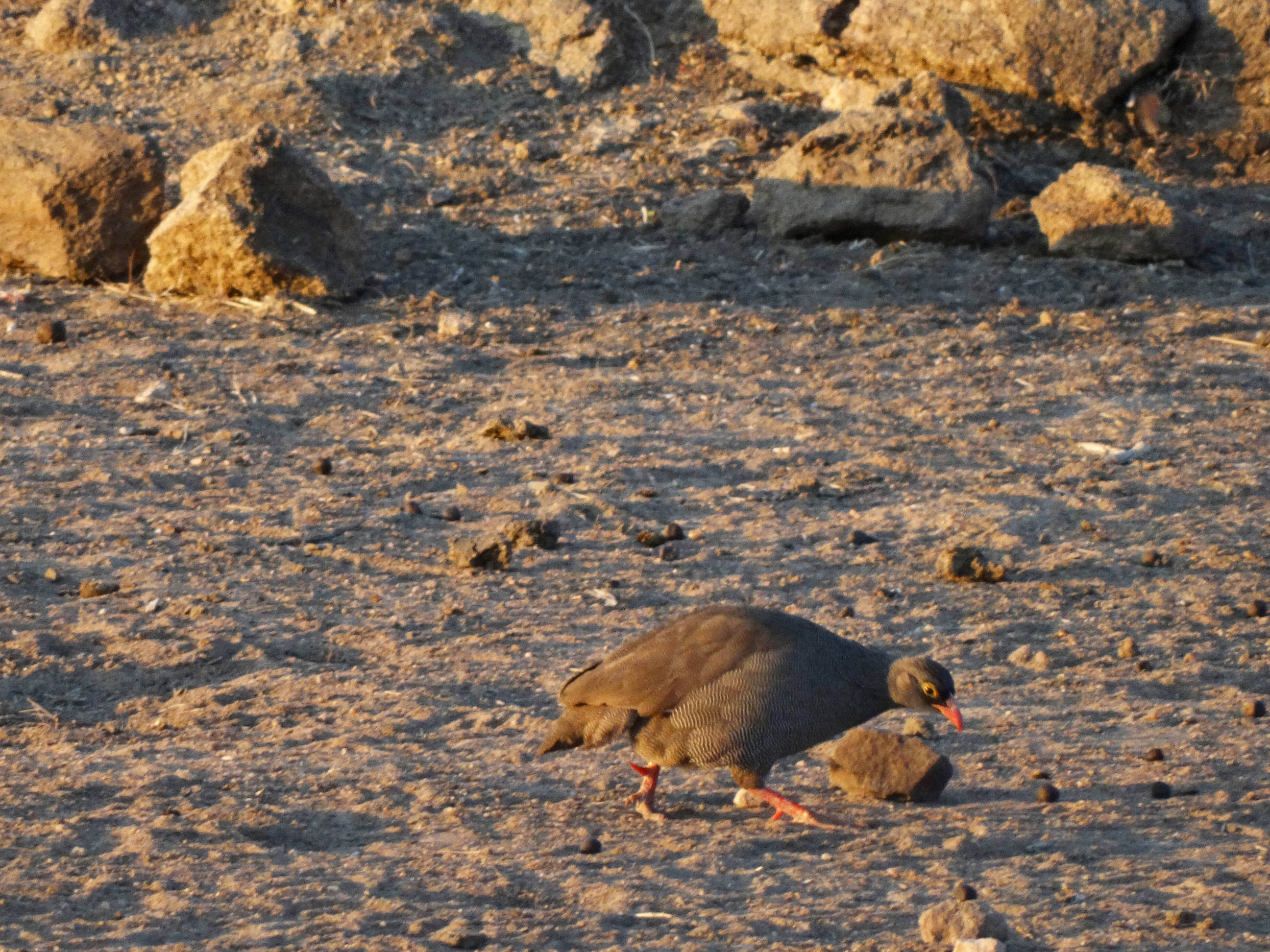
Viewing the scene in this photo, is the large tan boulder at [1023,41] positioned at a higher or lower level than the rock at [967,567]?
higher

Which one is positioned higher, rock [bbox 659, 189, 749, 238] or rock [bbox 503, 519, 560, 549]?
rock [bbox 659, 189, 749, 238]

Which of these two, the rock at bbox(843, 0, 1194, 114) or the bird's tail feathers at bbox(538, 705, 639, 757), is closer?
the bird's tail feathers at bbox(538, 705, 639, 757)

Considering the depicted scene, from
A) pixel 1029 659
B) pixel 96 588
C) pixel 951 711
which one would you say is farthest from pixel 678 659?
pixel 96 588

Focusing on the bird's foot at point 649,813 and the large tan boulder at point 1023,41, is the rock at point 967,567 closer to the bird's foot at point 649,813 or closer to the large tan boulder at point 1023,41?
the bird's foot at point 649,813

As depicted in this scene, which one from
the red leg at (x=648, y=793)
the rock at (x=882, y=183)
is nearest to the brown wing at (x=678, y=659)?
the red leg at (x=648, y=793)

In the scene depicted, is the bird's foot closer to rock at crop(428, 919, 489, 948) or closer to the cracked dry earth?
the cracked dry earth

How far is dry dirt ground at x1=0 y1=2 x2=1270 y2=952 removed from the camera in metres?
4.07

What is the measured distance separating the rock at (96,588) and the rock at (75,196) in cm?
440

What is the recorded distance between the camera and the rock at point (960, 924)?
11.7 feet

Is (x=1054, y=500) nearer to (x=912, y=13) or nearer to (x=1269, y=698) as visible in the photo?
(x=1269, y=698)

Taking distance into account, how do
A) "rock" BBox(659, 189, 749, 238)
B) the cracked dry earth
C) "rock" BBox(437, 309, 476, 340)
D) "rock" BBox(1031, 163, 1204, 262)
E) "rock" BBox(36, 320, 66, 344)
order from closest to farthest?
the cracked dry earth
"rock" BBox(36, 320, 66, 344)
"rock" BBox(437, 309, 476, 340)
"rock" BBox(1031, 163, 1204, 262)
"rock" BBox(659, 189, 749, 238)

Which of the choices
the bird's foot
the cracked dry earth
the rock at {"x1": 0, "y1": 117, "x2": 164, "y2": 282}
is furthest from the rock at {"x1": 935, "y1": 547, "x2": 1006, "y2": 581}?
the rock at {"x1": 0, "y1": 117, "x2": 164, "y2": 282}

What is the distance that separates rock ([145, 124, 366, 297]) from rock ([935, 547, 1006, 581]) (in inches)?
194

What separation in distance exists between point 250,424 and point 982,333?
4.43 meters
